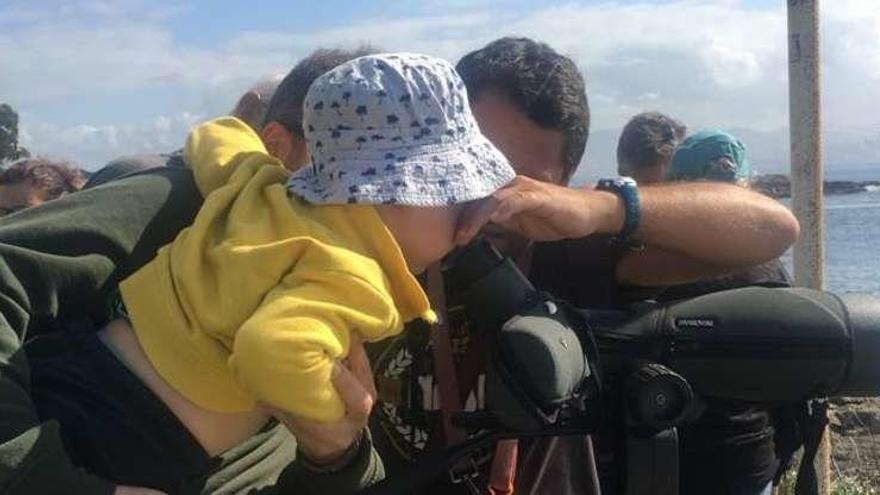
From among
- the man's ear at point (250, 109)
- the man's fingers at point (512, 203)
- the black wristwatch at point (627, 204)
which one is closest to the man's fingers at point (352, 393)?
the man's fingers at point (512, 203)

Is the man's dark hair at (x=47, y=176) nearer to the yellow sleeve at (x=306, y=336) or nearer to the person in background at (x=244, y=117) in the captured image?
the person in background at (x=244, y=117)

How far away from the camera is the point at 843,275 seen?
18266mm

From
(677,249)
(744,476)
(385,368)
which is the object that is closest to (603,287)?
(677,249)

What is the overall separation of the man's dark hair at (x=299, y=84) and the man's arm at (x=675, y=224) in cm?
50

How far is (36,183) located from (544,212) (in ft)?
13.8

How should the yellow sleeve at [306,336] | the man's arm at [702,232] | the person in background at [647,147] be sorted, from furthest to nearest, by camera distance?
the person in background at [647,147], the man's arm at [702,232], the yellow sleeve at [306,336]

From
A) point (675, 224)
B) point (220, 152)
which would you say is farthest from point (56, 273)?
point (675, 224)

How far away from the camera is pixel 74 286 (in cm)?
172

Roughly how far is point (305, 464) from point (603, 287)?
93cm

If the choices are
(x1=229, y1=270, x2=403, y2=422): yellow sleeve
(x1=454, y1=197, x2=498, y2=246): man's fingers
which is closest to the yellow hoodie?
(x1=229, y1=270, x2=403, y2=422): yellow sleeve

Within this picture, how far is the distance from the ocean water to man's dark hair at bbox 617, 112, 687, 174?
4.66ft

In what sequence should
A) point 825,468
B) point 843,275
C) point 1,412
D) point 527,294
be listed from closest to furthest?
point 1,412, point 527,294, point 825,468, point 843,275

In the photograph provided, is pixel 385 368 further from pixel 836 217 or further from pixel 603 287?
pixel 836 217

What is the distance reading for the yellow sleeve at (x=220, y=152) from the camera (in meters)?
1.89
